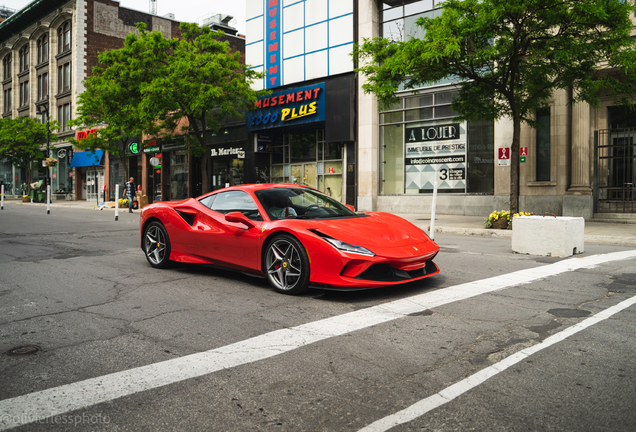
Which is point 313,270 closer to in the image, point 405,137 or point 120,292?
point 120,292

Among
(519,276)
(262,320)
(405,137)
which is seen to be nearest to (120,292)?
(262,320)

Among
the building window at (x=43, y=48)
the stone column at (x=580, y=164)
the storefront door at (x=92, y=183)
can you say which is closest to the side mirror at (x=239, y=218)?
the stone column at (x=580, y=164)

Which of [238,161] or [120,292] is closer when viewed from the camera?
[120,292]

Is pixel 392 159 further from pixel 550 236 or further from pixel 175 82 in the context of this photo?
pixel 550 236

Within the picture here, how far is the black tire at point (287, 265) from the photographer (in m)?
5.61

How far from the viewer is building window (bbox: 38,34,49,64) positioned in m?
51.2

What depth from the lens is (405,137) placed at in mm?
23609

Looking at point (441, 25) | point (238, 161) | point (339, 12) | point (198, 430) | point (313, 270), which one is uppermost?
point (339, 12)

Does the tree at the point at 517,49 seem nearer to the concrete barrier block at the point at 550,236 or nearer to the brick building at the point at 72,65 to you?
the concrete barrier block at the point at 550,236

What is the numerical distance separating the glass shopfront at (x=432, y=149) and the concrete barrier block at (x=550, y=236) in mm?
11876

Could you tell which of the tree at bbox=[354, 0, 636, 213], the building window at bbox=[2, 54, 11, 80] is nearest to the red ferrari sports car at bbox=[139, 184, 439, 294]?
the tree at bbox=[354, 0, 636, 213]

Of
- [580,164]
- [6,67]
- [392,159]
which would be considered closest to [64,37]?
[6,67]

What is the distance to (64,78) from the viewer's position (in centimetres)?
4894

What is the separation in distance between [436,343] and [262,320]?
163cm
